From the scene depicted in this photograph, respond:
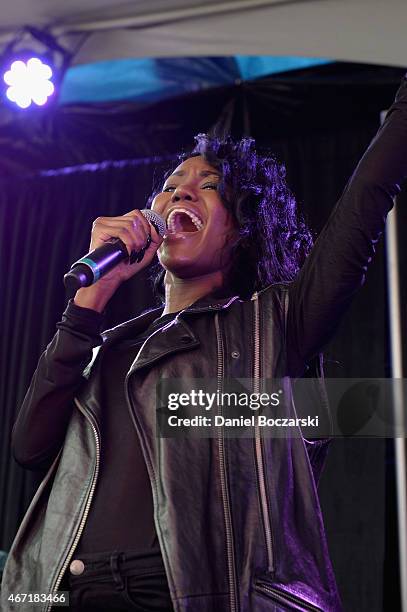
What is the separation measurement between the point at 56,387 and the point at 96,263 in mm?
261

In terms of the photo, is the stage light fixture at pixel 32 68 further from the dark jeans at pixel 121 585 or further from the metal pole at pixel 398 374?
the dark jeans at pixel 121 585

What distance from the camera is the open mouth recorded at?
1632 mm

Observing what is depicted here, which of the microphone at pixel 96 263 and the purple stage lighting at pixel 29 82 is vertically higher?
the purple stage lighting at pixel 29 82

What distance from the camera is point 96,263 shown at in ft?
3.96

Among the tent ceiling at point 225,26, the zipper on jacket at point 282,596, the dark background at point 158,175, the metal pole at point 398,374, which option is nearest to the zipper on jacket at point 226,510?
the zipper on jacket at point 282,596

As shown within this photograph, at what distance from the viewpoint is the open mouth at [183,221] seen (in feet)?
5.35

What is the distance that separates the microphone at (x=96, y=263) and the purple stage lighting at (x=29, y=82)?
1.49 metres

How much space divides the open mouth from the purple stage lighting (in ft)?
4.16

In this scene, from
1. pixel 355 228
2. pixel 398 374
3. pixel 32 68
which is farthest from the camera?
pixel 32 68

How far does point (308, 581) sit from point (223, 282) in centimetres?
68

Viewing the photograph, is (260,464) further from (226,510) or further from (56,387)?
(56,387)

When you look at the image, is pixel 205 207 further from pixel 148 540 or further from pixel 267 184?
pixel 148 540

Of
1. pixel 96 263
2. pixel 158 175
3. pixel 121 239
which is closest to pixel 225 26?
pixel 158 175

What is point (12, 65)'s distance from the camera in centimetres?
266
